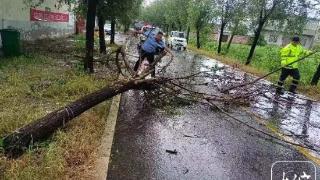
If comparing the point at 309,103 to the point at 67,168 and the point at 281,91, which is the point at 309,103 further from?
the point at 67,168

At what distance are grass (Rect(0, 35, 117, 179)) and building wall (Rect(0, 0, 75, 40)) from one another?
19.8ft

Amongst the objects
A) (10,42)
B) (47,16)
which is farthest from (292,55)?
(47,16)

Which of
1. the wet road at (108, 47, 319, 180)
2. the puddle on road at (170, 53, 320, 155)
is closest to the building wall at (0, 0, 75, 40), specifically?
the puddle on road at (170, 53, 320, 155)

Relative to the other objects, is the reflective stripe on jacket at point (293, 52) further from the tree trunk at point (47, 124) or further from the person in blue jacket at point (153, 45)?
the tree trunk at point (47, 124)

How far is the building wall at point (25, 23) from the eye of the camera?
18.6 meters

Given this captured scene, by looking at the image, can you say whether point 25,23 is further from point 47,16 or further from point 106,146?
point 106,146

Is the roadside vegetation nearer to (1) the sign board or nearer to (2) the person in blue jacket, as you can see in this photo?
(2) the person in blue jacket

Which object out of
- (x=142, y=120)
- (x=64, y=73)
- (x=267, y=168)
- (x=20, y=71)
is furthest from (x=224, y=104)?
(x=20, y=71)

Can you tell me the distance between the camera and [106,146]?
6.27m

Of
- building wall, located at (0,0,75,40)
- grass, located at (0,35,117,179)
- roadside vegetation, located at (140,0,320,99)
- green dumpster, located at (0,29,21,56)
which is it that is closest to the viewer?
grass, located at (0,35,117,179)

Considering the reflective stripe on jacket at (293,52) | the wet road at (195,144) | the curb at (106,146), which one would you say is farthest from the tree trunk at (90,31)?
the reflective stripe on jacket at (293,52)

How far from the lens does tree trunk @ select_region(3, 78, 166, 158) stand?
5332mm

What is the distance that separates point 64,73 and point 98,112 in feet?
15.4

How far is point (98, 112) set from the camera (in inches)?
318
